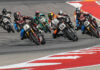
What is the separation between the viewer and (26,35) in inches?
521

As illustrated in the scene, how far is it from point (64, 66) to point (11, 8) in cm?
1829

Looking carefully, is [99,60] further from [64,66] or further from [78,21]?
[78,21]

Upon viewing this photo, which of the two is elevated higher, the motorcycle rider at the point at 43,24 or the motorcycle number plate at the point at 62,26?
the motorcycle number plate at the point at 62,26

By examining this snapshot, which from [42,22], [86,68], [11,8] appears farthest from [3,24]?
[86,68]

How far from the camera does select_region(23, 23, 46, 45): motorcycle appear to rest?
12702 mm

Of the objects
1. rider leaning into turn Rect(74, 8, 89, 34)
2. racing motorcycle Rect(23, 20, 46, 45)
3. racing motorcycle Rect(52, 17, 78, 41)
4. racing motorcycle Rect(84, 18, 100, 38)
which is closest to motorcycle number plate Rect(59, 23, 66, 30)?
racing motorcycle Rect(52, 17, 78, 41)

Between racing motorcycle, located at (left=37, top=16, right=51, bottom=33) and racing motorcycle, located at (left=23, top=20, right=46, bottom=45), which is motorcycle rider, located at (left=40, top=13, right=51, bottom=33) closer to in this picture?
racing motorcycle, located at (left=37, top=16, right=51, bottom=33)

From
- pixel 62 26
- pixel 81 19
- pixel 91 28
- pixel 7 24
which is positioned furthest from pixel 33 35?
pixel 7 24

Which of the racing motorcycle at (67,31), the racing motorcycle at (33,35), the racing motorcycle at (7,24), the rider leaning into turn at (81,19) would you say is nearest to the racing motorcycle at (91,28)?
the rider leaning into turn at (81,19)

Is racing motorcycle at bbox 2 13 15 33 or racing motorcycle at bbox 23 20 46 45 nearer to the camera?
racing motorcycle at bbox 23 20 46 45

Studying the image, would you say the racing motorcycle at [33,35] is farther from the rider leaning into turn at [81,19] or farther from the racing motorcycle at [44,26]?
the racing motorcycle at [44,26]

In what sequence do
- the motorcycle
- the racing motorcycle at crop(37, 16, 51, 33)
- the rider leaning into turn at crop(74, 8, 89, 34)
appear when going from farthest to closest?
the racing motorcycle at crop(37, 16, 51, 33)
the rider leaning into turn at crop(74, 8, 89, 34)
the motorcycle

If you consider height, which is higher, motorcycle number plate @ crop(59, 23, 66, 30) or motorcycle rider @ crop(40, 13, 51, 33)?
motorcycle number plate @ crop(59, 23, 66, 30)

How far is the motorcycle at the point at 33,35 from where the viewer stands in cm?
1270
